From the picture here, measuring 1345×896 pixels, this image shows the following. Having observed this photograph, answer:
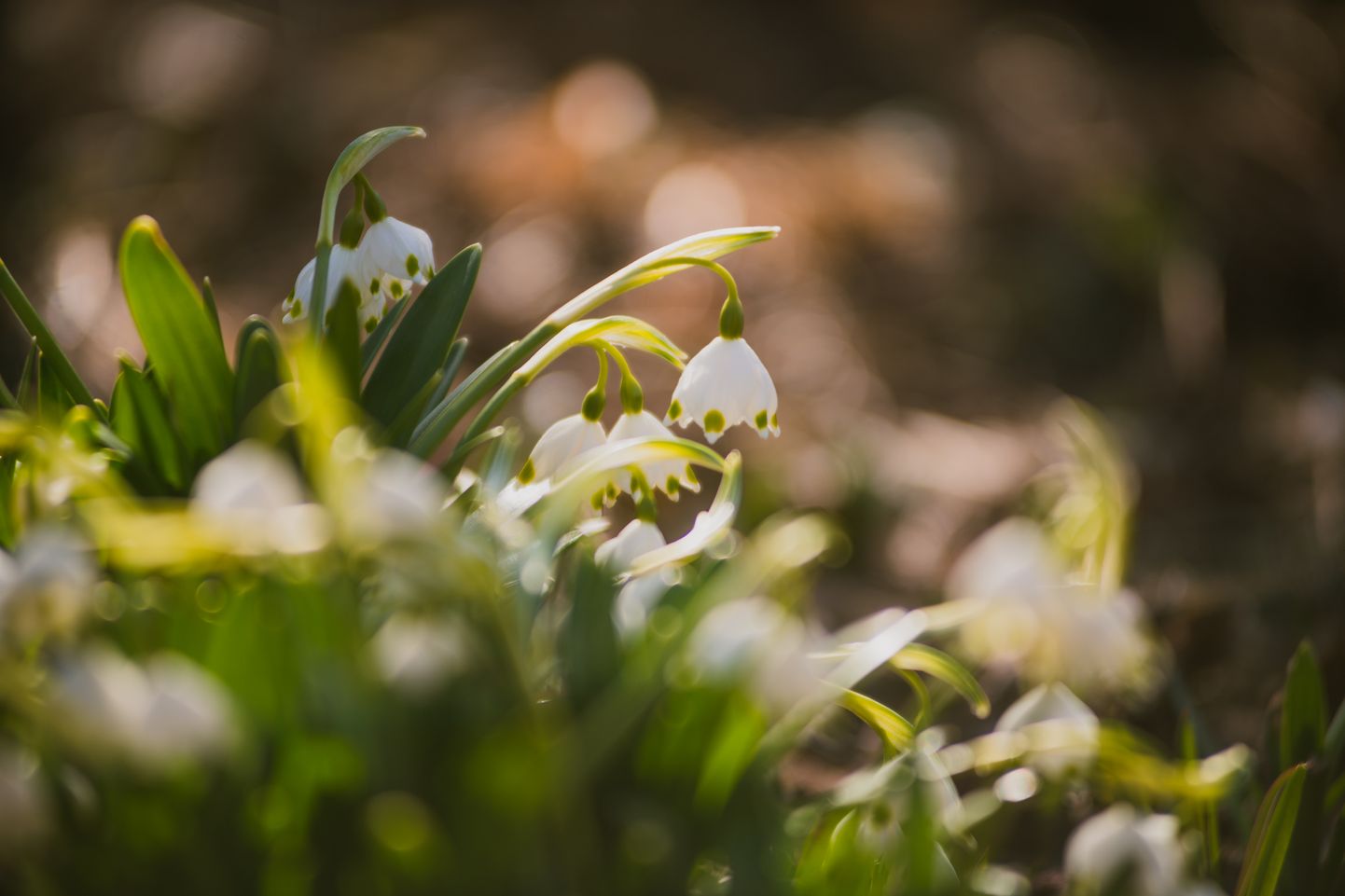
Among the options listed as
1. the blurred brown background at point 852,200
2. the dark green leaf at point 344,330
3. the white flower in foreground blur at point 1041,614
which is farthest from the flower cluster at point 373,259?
the blurred brown background at point 852,200

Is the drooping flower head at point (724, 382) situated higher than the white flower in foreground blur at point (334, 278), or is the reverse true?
the white flower in foreground blur at point (334, 278)

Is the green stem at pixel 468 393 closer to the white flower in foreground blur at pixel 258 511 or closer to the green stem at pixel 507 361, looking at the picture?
the green stem at pixel 507 361

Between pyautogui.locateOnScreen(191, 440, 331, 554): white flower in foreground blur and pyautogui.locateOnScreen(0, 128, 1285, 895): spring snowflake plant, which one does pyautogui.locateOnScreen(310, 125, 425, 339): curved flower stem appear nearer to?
pyautogui.locateOnScreen(0, 128, 1285, 895): spring snowflake plant

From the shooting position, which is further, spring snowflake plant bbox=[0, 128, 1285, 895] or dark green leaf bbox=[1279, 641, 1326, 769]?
dark green leaf bbox=[1279, 641, 1326, 769]

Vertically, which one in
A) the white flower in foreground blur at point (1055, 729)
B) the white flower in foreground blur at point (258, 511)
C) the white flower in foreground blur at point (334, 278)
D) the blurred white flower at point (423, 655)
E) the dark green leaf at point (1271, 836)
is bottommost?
the dark green leaf at point (1271, 836)

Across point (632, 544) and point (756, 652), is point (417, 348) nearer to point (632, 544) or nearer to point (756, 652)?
point (632, 544)

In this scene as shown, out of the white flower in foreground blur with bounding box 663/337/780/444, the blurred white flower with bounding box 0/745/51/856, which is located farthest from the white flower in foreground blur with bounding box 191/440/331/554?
the white flower in foreground blur with bounding box 663/337/780/444

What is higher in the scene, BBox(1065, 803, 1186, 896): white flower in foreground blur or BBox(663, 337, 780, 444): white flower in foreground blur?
BBox(663, 337, 780, 444): white flower in foreground blur
